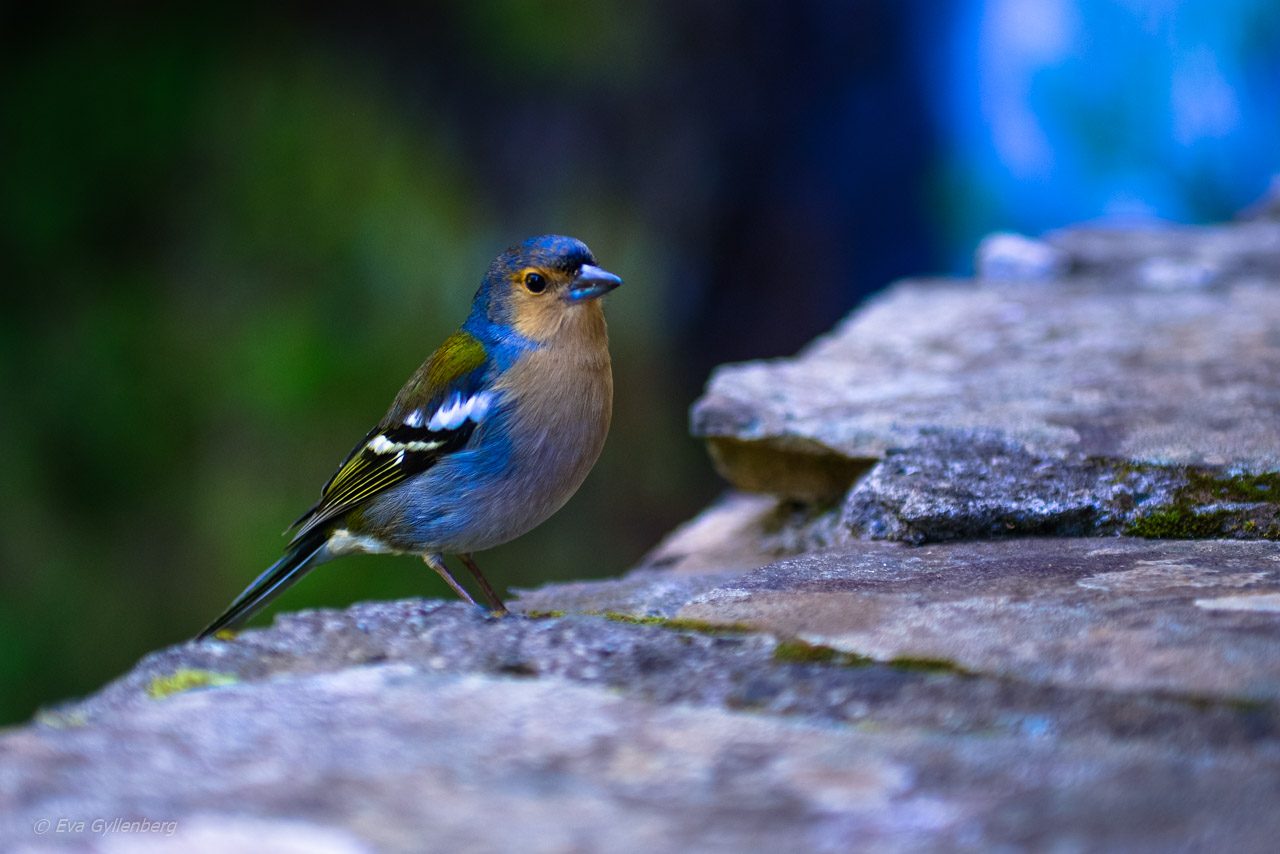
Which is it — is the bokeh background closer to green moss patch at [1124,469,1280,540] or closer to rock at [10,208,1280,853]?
rock at [10,208,1280,853]

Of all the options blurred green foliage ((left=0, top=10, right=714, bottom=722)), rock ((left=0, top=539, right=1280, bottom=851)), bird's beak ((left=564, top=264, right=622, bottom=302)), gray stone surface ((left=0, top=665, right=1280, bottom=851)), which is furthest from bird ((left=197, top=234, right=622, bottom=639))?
blurred green foliage ((left=0, top=10, right=714, bottom=722))

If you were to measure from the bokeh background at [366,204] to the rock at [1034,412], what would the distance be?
2071mm

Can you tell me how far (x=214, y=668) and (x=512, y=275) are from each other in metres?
1.48

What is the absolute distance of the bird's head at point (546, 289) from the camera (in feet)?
9.13

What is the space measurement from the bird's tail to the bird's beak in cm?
86

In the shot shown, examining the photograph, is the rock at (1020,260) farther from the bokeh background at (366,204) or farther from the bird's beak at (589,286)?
the bird's beak at (589,286)

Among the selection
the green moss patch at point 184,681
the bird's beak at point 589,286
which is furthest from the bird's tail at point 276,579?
the green moss patch at point 184,681

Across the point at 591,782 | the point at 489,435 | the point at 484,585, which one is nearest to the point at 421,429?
the point at 489,435

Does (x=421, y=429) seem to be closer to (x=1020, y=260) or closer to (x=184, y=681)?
(x=184, y=681)

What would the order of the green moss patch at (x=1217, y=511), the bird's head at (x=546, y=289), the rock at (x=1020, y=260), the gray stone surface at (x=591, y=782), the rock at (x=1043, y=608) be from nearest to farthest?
the gray stone surface at (x=591, y=782)
the rock at (x=1043, y=608)
the green moss patch at (x=1217, y=511)
the bird's head at (x=546, y=289)
the rock at (x=1020, y=260)

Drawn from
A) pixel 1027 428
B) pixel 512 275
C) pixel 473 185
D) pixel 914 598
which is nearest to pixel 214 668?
pixel 914 598

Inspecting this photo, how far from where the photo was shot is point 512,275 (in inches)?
113

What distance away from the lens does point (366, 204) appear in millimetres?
6258

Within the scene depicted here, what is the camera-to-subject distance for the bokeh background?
6.18 m
